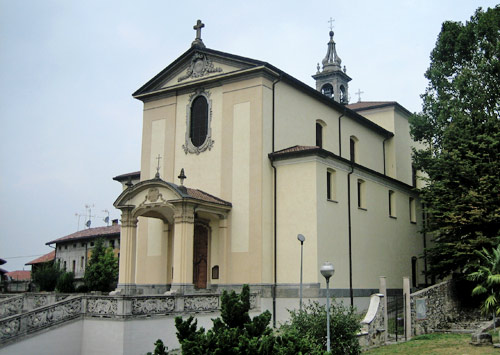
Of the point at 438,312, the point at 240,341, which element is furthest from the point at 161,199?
the point at 240,341

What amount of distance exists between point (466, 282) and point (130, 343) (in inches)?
633

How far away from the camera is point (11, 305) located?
2197 cm

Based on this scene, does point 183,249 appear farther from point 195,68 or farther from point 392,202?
point 392,202

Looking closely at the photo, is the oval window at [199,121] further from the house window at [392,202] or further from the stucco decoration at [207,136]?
the house window at [392,202]

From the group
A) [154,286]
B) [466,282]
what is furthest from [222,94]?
[466,282]

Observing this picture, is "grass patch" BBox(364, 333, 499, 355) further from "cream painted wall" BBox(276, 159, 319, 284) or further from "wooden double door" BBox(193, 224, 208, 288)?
"wooden double door" BBox(193, 224, 208, 288)

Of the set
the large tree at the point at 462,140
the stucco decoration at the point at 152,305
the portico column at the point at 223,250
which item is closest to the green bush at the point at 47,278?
the portico column at the point at 223,250

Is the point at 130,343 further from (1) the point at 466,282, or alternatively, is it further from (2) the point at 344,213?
(1) the point at 466,282

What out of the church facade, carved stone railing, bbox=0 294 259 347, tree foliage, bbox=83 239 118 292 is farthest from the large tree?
tree foliage, bbox=83 239 118 292

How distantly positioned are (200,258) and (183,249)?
12.0 feet

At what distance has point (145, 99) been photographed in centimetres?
2841

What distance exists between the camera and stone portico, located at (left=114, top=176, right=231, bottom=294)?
70.7ft

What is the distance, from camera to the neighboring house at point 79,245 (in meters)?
44.4

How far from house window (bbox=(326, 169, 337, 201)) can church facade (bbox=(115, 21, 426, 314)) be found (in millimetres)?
48
